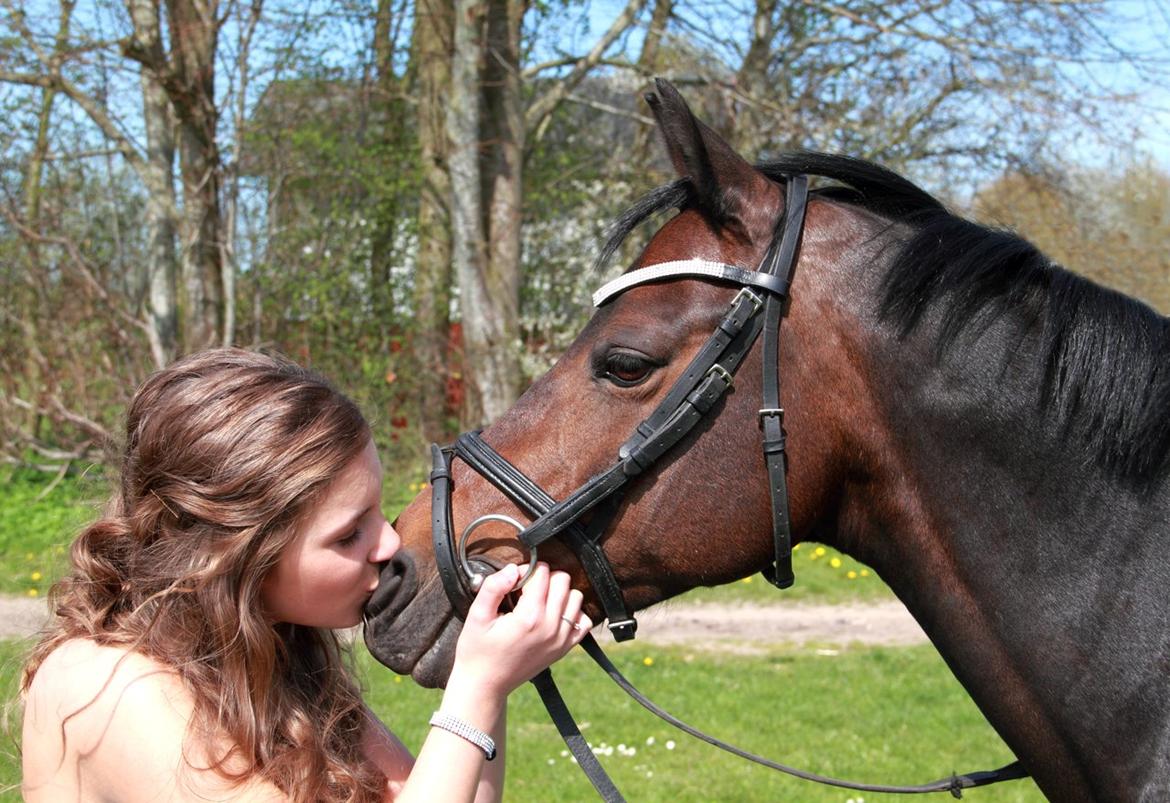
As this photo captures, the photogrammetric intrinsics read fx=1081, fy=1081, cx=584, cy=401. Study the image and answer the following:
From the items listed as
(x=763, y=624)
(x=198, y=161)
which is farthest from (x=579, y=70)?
(x=763, y=624)

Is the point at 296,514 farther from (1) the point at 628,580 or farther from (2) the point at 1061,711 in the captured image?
(2) the point at 1061,711

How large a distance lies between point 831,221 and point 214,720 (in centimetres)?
147

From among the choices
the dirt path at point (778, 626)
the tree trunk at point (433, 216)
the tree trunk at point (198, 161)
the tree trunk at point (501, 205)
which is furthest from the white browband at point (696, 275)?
the tree trunk at point (433, 216)

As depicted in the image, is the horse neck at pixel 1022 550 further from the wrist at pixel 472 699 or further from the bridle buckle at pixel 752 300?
the wrist at pixel 472 699

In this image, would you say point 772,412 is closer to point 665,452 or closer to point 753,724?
point 665,452

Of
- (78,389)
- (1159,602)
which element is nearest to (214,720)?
(1159,602)

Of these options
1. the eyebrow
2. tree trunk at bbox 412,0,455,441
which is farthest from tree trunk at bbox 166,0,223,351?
the eyebrow

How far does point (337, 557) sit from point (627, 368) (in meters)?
0.65

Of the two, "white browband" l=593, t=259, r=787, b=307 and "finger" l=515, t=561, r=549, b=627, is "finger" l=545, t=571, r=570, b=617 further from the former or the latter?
"white browband" l=593, t=259, r=787, b=307

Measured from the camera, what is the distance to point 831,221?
2131 mm

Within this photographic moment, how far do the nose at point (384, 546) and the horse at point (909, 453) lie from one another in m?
0.02

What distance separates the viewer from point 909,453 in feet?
6.46

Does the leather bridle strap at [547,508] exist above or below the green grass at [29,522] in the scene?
above

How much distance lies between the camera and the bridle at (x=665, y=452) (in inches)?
79.6
